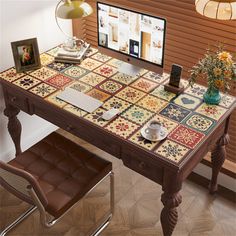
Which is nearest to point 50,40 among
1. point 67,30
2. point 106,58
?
point 67,30

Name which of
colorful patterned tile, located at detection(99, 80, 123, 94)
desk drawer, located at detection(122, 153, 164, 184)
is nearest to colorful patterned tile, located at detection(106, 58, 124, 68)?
colorful patterned tile, located at detection(99, 80, 123, 94)

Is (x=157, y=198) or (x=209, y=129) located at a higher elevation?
(x=209, y=129)

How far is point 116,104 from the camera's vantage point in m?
2.38

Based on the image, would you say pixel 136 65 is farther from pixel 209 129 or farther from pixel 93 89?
pixel 209 129

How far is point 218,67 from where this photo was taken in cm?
225

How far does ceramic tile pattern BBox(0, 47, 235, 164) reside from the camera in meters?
2.14

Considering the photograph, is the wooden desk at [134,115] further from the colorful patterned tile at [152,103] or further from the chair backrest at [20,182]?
the chair backrest at [20,182]

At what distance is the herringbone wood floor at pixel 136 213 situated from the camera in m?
2.60

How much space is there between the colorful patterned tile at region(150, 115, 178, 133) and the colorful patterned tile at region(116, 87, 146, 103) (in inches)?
7.8

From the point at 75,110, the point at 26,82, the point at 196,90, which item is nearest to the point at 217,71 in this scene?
the point at 196,90

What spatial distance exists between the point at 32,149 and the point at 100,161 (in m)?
0.42

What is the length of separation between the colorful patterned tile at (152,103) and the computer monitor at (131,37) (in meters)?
0.19

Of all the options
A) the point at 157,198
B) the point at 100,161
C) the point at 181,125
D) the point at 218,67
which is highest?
the point at 218,67

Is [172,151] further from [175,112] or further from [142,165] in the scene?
[175,112]
